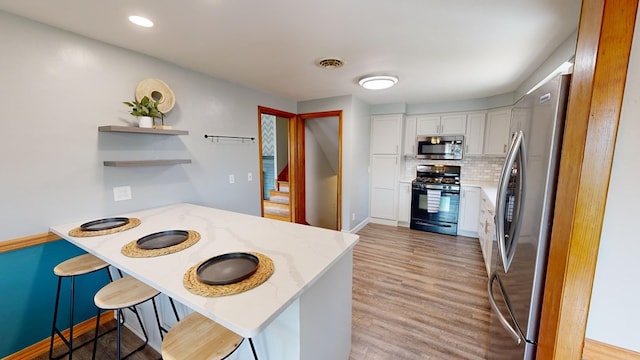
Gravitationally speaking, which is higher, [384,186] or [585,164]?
[585,164]

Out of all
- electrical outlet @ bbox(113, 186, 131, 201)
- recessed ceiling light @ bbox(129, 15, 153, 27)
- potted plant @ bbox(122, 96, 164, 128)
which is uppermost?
recessed ceiling light @ bbox(129, 15, 153, 27)

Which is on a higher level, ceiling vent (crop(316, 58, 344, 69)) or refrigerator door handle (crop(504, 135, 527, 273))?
ceiling vent (crop(316, 58, 344, 69))

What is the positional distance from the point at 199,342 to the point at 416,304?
76.7 inches

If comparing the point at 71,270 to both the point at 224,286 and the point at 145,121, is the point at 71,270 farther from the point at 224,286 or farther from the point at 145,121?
the point at 224,286

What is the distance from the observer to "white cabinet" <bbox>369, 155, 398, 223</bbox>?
14.8ft

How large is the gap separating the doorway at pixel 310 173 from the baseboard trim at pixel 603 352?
10.6 feet

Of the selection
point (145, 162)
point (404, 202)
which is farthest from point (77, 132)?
point (404, 202)

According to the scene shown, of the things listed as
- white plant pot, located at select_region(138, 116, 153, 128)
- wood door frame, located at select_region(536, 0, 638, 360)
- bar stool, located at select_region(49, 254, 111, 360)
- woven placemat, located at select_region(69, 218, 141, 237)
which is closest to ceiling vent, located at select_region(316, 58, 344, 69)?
white plant pot, located at select_region(138, 116, 153, 128)

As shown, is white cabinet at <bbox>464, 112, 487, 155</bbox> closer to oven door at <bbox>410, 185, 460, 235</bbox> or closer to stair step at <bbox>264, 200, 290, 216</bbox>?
oven door at <bbox>410, 185, 460, 235</bbox>

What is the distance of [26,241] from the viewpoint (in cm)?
161

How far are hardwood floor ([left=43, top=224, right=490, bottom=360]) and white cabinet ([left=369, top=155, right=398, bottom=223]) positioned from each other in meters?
1.01

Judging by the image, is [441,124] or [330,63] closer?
[330,63]

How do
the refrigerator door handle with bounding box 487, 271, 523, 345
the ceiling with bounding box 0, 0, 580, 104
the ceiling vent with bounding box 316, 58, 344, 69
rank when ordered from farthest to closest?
the ceiling vent with bounding box 316, 58, 344, 69 < the ceiling with bounding box 0, 0, 580, 104 < the refrigerator door handle with bounding box 487, 271, 523, 345

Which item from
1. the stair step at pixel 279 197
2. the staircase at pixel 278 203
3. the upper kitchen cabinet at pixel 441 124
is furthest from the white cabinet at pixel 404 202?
the stair step at pixel 279 197
